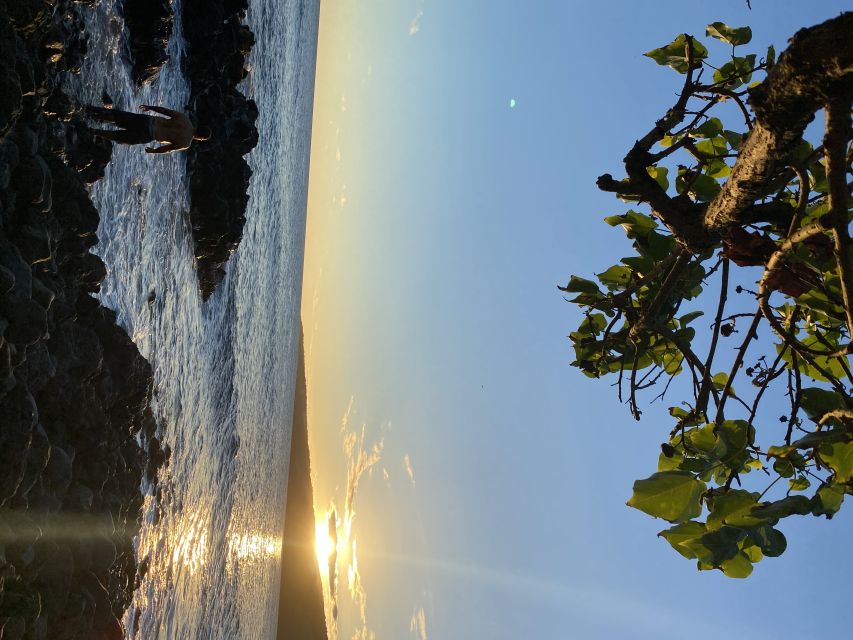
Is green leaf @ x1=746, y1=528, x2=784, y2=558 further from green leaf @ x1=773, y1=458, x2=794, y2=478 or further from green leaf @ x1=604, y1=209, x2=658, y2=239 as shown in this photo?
green leaf @ x1=604, y1=209, x2=658, y2=239

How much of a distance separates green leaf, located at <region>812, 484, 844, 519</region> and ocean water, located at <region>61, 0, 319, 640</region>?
3051mm

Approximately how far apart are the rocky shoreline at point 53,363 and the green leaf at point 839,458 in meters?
2.45

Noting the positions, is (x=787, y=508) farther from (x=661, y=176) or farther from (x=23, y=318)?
(x=23, y=318)

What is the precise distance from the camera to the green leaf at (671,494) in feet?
5.36

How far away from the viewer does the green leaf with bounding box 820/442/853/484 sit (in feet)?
4.99

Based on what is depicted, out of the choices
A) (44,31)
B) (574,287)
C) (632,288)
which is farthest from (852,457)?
(44,31)

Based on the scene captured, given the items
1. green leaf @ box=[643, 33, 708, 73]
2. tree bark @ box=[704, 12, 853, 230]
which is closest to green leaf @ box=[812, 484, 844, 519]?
tree bark @ box=[704, 12, 853, 230]

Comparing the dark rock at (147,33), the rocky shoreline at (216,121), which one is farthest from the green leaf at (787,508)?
the rocky shoreline at (216,121)

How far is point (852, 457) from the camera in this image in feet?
5.00

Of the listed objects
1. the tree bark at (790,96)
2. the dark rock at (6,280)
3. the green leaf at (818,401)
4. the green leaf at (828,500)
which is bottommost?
the green leaf at (828,500)

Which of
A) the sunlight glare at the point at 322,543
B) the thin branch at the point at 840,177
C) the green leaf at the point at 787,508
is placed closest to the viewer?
the thin branch at the point at 840,177

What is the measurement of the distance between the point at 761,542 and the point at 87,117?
9.80 feet

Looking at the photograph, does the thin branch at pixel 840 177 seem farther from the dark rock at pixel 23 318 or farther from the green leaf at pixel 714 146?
the dark rock at pixel 23 318

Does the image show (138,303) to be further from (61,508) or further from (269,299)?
(269,299)
